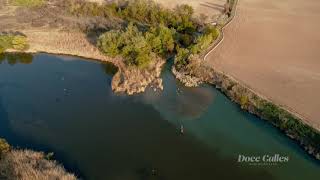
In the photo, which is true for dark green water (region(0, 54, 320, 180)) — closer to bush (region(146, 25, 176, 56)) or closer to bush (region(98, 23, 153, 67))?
bush (region(98, 23, 153, 67))

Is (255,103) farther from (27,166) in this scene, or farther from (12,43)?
(12,43)

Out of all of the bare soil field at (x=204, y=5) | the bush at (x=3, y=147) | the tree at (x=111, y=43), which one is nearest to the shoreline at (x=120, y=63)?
the tree at (x=111, y=43)

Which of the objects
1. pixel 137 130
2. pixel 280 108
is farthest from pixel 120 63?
pixel 280 108

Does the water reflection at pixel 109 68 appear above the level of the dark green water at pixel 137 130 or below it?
above

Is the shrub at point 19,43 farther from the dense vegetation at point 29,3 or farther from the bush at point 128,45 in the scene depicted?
the dense vegetation at point 29,3

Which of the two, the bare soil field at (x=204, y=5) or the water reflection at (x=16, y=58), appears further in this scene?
the bare soil field at (x=204, y=5)

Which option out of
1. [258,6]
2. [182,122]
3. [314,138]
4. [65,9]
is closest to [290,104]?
[314,138]

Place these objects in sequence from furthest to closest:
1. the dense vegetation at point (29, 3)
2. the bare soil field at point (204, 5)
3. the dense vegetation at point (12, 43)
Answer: the dense vegetation at point (29, 3) < the bare soil field at point (204, 5) < the dense vegetation at point (12, 43)
